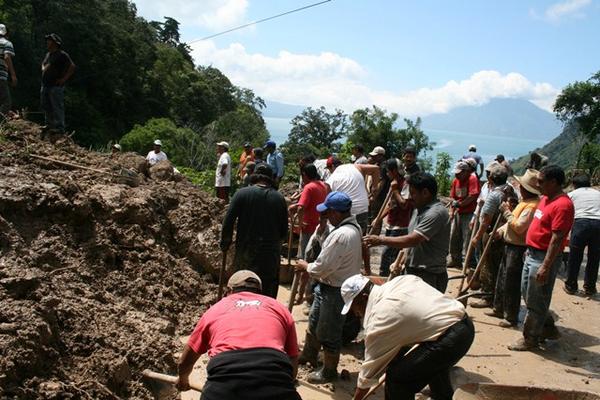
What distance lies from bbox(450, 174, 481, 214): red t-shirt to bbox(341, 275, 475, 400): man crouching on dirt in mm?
4893

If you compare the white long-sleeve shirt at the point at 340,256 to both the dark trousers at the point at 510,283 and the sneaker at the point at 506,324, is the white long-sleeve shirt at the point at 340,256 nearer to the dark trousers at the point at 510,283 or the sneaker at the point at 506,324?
the dark trousers at the point at 510,283

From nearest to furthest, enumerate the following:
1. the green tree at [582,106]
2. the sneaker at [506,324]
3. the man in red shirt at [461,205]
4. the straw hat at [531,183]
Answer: the straw hat at [531,183], the sneaker at [506,324], the man in red shirt at [461,205], the green tree at [582,106]

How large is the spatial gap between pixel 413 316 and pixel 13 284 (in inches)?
116

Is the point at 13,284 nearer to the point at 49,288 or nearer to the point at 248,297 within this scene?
the point at 49,288

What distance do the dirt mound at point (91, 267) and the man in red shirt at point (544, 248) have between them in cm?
354

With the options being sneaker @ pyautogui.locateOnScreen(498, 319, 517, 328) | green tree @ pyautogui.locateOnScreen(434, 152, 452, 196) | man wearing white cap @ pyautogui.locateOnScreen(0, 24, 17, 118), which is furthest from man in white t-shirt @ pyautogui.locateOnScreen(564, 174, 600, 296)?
green tree @ pyautogui.locateOnScreen(434, 152, 452, 196)

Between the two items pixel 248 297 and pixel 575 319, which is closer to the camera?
pixel 248 297

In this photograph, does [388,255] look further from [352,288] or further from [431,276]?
[352,288]

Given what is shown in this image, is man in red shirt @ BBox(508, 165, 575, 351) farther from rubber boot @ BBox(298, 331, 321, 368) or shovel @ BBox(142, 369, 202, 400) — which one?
shovel @ BBox(142, 369, 202, 400)

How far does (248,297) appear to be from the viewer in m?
3.08

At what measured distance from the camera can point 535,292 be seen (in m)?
5.27

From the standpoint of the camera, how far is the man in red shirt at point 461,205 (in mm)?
7848

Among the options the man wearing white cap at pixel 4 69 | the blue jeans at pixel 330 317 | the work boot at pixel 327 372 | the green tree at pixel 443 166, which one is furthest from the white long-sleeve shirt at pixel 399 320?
the green tree at pixel 443 166

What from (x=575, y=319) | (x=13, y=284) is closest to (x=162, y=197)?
(x=13, y=284)
